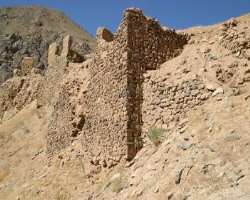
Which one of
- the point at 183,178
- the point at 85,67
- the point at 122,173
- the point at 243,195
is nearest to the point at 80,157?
the point at 122,173

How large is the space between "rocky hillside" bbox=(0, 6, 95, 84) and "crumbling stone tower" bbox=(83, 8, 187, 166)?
29.9 meters

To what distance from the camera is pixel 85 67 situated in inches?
639

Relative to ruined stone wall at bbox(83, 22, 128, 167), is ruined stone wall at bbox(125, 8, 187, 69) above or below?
above

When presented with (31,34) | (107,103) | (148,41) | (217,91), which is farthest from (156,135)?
(31,34)

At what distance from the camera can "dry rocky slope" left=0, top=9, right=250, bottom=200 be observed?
8805 millimetres

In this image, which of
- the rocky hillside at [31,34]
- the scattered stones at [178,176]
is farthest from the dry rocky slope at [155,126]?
the rocky hillside at [31,34]

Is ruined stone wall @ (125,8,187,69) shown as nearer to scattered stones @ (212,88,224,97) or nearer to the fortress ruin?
the fortress ruin

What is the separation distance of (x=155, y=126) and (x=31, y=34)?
4718 centimetres

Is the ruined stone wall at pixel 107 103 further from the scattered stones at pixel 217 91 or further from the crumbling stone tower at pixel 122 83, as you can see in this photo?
the scattered stones at pixel 217 91

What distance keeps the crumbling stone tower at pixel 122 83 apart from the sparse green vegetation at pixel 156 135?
539 mm

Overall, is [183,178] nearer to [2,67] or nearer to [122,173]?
[122,173]

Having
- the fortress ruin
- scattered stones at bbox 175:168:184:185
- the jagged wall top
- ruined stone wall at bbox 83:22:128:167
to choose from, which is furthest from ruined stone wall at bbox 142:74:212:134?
scattered stones at bbox 175:168:184:185

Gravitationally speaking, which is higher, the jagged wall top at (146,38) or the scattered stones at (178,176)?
the jagged wall top at (146,38)

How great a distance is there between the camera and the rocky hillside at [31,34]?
169 ft
